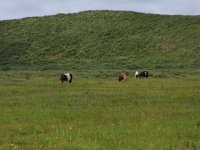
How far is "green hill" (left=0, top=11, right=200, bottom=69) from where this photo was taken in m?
76.1

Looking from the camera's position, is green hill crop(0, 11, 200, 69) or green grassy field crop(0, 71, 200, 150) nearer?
green grassy field crop(0, 71, 200, 150)

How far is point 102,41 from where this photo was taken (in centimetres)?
8669

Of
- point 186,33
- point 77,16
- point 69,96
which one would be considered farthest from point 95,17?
point 69,96

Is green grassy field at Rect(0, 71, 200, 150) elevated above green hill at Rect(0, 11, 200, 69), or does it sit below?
below

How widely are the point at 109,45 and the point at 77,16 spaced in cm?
1668

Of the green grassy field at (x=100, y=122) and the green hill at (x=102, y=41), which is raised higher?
the green hill at (x=102, y=41)

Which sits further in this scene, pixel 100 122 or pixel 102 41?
pixel 102 41

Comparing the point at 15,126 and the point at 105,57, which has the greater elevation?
the point at 105,57

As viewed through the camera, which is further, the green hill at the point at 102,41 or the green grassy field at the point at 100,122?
the green hill at the point at 102,41

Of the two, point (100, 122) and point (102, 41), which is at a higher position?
point (102, 41)

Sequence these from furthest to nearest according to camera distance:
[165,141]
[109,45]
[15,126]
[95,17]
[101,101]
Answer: [95,17], [109,45], [101,101], [15,126], [165,141]

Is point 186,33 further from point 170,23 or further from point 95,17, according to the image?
point 95,17

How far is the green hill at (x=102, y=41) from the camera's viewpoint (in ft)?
250

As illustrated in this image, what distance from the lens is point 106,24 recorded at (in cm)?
9338
